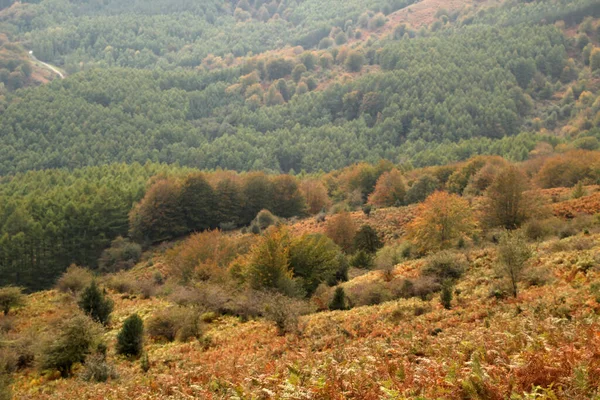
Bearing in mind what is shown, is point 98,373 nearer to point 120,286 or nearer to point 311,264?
point 311,264

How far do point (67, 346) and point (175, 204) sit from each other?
61720mm

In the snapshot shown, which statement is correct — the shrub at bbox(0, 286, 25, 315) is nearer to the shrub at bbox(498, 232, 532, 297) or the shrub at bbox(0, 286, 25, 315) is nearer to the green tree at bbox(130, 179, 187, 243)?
the shrub at bbox(498, 232, 532, 297)

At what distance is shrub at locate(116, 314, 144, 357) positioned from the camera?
987 inches

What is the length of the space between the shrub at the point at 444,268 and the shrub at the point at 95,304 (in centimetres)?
2130

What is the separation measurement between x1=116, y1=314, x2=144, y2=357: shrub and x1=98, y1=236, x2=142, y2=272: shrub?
48804 millimetres

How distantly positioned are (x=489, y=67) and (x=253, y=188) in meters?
144

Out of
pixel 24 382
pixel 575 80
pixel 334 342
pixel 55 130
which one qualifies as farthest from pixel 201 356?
pixel 575 80

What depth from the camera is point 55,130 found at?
162 meters

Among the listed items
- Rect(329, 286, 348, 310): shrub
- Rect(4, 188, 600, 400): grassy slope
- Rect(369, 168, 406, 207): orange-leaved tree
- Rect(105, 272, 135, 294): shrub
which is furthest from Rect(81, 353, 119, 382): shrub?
Rect(369, 168, 406, 207): orange-leaved tree

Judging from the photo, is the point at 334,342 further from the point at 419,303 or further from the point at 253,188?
the point at 253,188

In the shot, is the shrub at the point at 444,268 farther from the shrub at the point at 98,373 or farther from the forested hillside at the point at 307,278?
the shrub at the point at 98,373

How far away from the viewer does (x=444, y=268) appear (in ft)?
102

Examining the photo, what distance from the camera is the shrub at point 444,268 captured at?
30516mm

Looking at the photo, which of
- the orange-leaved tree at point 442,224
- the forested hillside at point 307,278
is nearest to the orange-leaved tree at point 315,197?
the forested hillside at point 307,278
